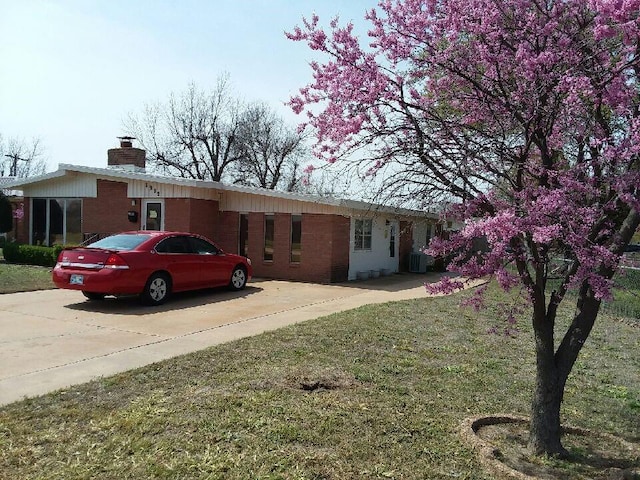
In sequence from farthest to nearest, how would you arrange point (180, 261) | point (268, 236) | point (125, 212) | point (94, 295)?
point (125, 212) → point (268, 236) → point (180, 261) → point (94, 295)

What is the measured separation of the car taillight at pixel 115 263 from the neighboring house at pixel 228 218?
255 inches

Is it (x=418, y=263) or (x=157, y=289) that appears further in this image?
(x=418, y=263)

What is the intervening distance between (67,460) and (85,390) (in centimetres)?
160

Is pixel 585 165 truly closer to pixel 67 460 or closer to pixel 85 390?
pixel 67 460

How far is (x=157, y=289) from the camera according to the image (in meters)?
10.9

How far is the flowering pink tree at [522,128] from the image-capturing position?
343cm

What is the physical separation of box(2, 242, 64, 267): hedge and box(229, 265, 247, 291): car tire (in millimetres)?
7635

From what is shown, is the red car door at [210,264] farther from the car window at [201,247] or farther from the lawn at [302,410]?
the lawn at [302,410]

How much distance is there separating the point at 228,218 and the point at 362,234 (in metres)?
4.39

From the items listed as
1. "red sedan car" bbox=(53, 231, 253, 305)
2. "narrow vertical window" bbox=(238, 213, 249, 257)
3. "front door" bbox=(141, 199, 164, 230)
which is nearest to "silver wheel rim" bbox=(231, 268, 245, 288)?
"red sedan car" bbox=(53, 231, 253, 305)

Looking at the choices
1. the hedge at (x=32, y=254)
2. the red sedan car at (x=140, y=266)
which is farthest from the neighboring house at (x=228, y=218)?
the red sedan car at (x=140, y=266)

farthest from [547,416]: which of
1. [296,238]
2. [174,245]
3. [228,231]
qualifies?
[228,231]

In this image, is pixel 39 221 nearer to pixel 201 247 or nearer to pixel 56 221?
pixel 56 221

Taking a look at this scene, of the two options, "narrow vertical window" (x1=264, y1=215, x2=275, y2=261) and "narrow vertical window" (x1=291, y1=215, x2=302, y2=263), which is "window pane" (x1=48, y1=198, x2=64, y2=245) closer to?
"narrow vertical window" (x1=264, y1=215, x2=275, y2=261)
